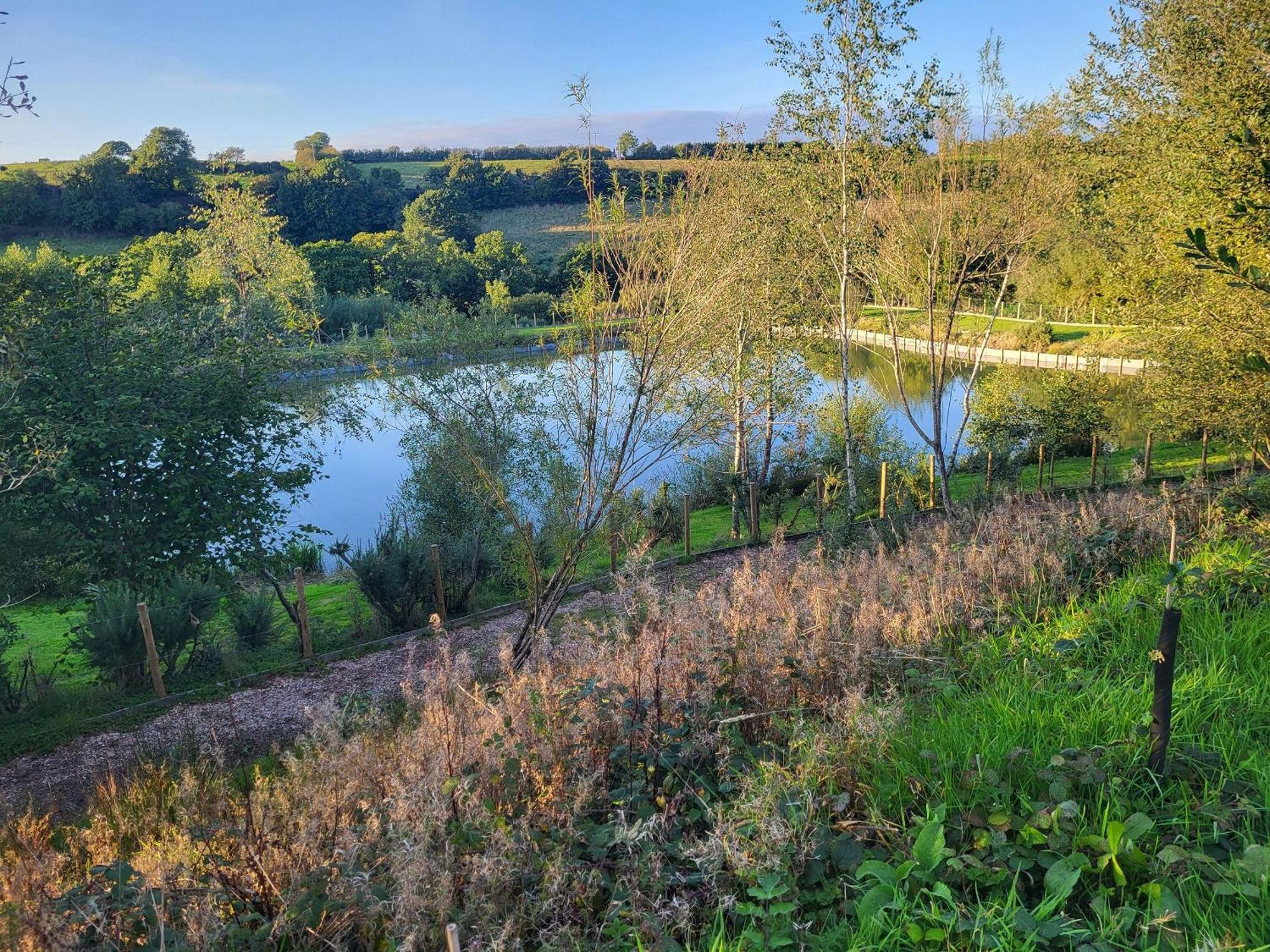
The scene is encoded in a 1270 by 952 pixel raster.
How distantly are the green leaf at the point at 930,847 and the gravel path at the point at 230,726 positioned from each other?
3013mm

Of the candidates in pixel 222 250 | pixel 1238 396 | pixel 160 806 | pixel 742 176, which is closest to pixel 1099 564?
pixel 160 806

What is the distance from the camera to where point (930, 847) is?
2.18 meters

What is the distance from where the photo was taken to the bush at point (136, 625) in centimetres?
849

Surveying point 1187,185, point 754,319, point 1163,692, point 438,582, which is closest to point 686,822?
point 1163,692

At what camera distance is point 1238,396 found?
11.1m

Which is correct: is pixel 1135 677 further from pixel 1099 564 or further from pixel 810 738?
pixel 1099 564

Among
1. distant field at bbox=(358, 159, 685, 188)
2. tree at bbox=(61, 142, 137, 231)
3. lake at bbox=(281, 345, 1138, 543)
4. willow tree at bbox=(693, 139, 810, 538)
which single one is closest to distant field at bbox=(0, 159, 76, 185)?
tree at bbox=(61, 142, 137, 231)

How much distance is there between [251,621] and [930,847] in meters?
10.1

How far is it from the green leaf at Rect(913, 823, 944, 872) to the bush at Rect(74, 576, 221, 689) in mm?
8503

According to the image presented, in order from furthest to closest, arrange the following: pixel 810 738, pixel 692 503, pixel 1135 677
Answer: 1. pixel 692 503
2. pixel 1135 677
3. pixel 810 738

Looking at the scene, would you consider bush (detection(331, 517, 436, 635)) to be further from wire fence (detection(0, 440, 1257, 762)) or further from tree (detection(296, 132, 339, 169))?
tree (detection(296, 132, 339, 169))

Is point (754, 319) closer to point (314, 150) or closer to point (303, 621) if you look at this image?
point (303, 621)

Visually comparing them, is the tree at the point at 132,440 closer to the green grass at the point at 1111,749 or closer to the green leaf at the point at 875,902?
the green grass at the point at 1111,749

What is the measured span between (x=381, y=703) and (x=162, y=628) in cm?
403
